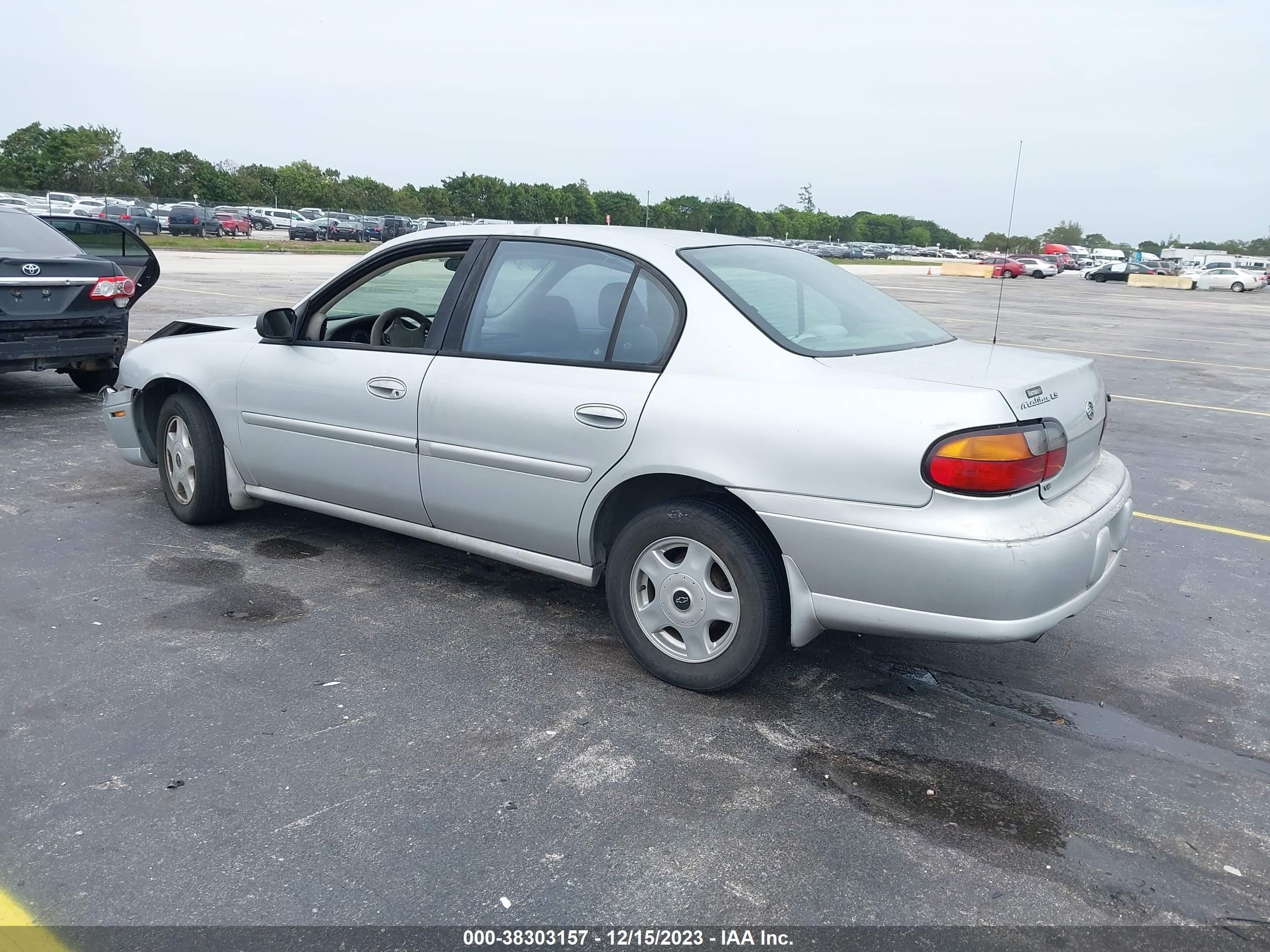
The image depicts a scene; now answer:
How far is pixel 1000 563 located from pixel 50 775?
113 inches

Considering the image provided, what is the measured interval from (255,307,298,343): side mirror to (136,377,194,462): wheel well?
0.99m

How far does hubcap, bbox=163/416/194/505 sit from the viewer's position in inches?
211

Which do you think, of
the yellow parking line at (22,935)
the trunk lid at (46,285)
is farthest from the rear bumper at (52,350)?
the yellow parking line at (22,935)

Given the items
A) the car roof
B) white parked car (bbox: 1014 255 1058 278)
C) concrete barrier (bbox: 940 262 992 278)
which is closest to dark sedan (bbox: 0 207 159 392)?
the car roof

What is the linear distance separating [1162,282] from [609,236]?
2185 inches

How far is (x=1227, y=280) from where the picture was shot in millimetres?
51406

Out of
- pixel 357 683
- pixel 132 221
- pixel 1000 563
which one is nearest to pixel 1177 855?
pixel 1000 563

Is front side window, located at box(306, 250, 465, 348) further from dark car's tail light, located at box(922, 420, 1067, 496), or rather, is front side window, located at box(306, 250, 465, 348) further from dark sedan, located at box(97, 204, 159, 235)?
dark sedan, located at box(97, 204, 159, 235)

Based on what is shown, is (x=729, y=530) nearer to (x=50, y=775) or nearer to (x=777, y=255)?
(x=777, y=255)

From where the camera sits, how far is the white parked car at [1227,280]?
51188 mm

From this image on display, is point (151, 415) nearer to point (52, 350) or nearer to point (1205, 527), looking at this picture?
point (52, 350)

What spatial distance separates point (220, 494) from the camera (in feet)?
17.6

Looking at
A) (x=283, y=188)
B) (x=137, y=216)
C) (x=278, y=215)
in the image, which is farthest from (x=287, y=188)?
(x=137, y=216)

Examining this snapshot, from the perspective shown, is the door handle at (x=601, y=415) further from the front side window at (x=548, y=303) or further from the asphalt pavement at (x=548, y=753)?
the asphalt pavement at (x=548, y=753)
